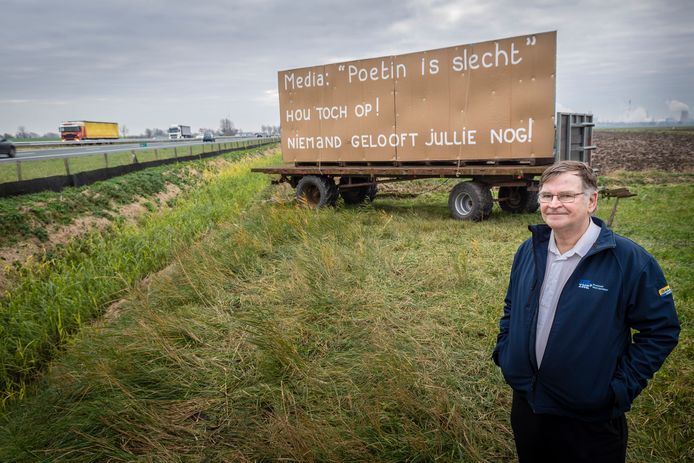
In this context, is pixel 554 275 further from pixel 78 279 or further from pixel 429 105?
pixel 429 105

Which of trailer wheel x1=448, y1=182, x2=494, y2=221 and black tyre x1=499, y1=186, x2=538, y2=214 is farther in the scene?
black tyre x1=499, y1=186, x2=538, y2=214

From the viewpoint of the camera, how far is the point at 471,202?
983 centimetres

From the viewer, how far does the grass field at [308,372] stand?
10.3 feet

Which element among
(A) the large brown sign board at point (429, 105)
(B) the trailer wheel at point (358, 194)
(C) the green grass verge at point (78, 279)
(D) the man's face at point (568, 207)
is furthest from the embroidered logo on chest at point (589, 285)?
(B) the trailer wheel at point (358, 194)

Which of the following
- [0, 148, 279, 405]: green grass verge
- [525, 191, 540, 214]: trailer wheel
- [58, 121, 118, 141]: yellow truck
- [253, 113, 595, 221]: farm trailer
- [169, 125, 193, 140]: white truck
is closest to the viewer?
[0, 148, 279, 405]: green grass verge

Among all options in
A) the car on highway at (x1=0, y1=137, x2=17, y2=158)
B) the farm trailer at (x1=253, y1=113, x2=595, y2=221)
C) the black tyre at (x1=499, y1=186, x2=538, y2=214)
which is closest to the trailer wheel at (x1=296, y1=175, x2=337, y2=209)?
the farm trailer at (x1=253, y1=113, x2=595, y2=221)

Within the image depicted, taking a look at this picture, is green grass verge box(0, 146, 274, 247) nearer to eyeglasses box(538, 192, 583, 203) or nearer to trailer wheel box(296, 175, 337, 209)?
trailer wheel box(296, 175, 337, 209)

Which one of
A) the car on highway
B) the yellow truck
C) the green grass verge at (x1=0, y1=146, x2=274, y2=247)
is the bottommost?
the green grass verge at (x1=0, y1=146, x2=274, y2=247)

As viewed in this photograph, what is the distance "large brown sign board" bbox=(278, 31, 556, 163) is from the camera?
8469 millimetres

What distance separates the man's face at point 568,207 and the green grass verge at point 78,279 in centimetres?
494

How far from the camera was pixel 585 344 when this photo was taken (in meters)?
1.93

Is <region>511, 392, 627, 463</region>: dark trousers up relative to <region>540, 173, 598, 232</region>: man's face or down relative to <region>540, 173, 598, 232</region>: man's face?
down

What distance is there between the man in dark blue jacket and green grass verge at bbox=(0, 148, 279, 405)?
15.4 ft

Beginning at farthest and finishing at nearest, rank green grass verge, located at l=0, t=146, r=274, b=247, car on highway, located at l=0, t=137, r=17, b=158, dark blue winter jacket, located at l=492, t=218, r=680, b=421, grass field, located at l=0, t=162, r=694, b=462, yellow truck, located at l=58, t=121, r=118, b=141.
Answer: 1. yellow truck, located at l=58, t=121, r=118, b=141
2. car on highway, located at l=0, t=137, r=17, b=158
3. green grass verge, located at l=0, t=146, r=274, b=247
4. grass field, located at l=0, t=162, r=694, b=462
5. dark blue winter jacket, located at l=492, t=218, r=680, b=421
